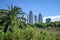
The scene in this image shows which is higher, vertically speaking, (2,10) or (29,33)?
(2,10)

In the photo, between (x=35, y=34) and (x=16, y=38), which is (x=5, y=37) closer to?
(x=16, y=38)

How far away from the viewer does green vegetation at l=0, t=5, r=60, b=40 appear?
51.1ft

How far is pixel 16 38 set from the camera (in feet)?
50.3

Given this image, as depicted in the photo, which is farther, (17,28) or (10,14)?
(10,14)

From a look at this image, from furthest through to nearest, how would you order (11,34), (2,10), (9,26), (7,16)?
1. (2,10)
2. (7,16)
3. (9,26)
4. (11,34)

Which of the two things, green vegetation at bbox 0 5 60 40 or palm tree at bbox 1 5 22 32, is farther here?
palm tree at bbox 1 5 22 32

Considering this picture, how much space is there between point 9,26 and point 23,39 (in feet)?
44.7

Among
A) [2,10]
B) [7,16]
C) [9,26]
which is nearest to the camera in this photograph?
[9,26]

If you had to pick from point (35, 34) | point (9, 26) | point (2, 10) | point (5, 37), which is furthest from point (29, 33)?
point (2, 10)

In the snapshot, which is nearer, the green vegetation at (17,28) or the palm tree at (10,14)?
the green vegetation at (17,28)

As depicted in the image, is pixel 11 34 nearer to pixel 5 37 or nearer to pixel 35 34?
pixel 5 37

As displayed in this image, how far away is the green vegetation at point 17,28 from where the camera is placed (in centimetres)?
1558

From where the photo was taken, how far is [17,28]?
52.7 feet

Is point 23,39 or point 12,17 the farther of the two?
point 12,17
